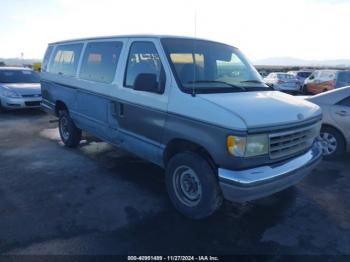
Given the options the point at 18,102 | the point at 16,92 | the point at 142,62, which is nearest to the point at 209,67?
the point at 142,62

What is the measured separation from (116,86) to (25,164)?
2.57 m

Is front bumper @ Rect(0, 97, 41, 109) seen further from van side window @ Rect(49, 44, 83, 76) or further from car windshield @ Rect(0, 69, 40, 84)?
van side window @ Rect(49, 44, 83, 76)

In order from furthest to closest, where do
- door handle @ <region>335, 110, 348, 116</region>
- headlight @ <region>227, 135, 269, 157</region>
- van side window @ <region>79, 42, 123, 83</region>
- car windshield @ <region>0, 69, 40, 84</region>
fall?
car windshield @ <region>0, 69, 40, 84</region>
door handle @ <region>335, 110, 348, 116</region>
van side window @ <region>79, 42, 123, 83</region>
headlight @ <region>227, 135, 269, 157</region>

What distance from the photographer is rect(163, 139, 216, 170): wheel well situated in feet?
12.0

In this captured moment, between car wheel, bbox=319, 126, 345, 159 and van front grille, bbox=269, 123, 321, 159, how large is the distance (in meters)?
2.16

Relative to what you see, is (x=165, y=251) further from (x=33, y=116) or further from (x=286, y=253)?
(x=33, y=116)

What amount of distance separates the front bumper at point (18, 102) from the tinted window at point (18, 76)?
3.60ft

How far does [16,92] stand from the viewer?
34.5 feet

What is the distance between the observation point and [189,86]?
3.81 m

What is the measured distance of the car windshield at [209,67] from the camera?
3920mm

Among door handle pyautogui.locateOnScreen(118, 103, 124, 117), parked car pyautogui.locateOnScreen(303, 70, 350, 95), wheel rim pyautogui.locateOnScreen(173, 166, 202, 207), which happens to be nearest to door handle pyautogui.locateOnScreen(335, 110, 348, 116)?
wheel rim pyautogui.locateOnScreen(173, 166, 202, 207)

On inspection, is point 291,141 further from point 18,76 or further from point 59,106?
point 18,76

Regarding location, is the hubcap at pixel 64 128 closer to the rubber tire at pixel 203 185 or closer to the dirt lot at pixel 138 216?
the dirt lot at pixel 138 216

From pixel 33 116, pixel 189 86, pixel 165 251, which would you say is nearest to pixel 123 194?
pixel 165 251
